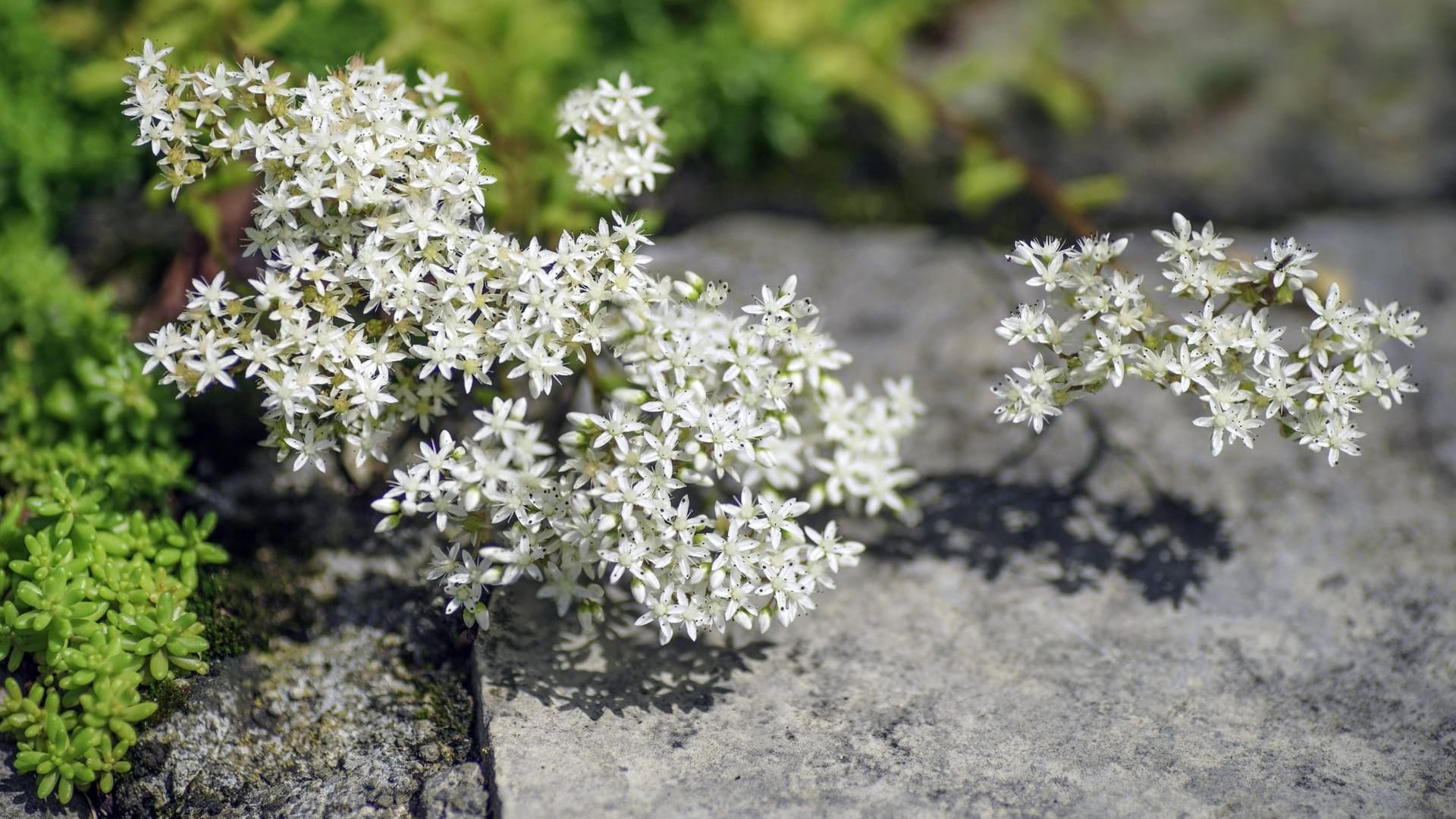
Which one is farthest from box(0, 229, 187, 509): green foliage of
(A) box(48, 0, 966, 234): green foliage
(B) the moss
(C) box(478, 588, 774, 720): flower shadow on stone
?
(C) box(478, 588, 774, 720): flower shadow on stone

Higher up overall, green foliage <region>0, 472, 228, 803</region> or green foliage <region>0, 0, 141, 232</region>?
green foliage <region>0, 0, 141, 232</region>

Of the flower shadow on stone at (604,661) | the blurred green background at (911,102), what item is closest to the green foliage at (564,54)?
the blurred green background at (911,102)

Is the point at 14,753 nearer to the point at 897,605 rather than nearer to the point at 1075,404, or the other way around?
the point at 897,605

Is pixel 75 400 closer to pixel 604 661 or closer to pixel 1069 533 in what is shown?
pixel 604 661

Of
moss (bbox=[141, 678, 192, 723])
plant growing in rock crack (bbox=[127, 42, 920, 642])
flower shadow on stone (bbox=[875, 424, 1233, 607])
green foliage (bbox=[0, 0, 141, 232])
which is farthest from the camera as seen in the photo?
green foliage (bbox=[0, 0, 141, 232])


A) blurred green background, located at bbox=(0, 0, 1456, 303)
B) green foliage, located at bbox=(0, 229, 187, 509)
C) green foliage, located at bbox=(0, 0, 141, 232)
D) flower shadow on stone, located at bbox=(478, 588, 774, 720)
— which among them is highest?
blurred green background, located at bbox=(0, 0, 1456, 303)

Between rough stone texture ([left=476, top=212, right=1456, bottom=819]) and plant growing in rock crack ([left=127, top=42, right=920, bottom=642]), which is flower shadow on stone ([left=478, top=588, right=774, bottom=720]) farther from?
plant growing in rock crack ([left=127, top=42, right=920, bottom=642])
